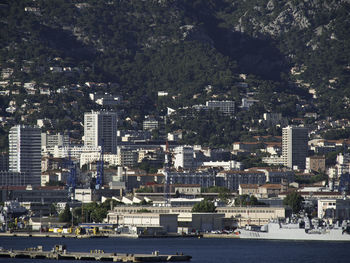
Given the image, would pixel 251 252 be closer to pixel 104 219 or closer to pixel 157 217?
pixel 157 217

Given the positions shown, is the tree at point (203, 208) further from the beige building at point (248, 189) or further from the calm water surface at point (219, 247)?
the beige building at point (248, 189)

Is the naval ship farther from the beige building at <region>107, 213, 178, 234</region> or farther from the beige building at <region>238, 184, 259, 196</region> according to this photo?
the beige building at <region>238, 184, 259, 196</region>

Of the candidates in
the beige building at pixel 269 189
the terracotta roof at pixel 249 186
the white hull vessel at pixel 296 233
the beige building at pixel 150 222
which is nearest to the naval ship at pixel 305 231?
the white hull vessel at pixel 296 233

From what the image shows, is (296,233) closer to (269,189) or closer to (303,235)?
(303,235)

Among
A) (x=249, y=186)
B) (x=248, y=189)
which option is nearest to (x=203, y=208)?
(x=248, y=189)

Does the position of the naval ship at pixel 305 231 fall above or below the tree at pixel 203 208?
below
